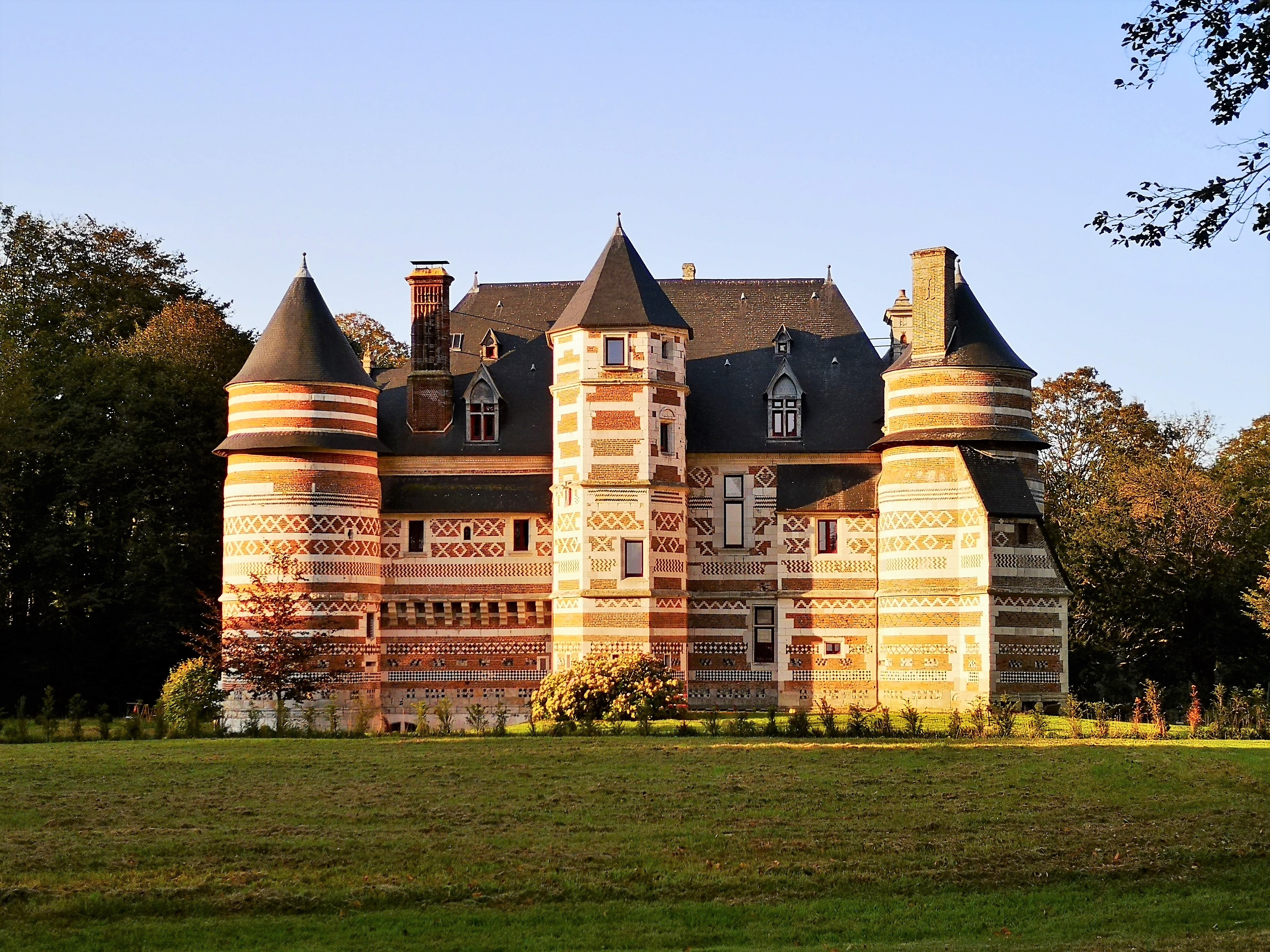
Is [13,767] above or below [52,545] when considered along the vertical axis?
below

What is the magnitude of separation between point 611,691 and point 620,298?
9934 mm

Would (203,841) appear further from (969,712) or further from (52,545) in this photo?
(52,545)

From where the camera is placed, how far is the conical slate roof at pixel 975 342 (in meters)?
42.0

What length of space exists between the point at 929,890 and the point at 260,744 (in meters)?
15.6

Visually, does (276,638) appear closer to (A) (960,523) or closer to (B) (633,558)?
(B) (633,558)

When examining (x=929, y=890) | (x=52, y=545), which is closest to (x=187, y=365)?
(x=52, y=545)

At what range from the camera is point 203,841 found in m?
19.7

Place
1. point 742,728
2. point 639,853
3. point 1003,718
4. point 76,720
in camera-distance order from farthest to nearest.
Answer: point 742,728, point 76,720, point 1003,718, point 639,853

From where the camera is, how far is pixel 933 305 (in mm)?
42500

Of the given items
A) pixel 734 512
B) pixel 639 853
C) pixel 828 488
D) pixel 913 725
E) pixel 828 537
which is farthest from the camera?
pixel 734 512

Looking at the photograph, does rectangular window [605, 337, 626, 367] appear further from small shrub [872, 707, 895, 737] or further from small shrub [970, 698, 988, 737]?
small shrub [872, 707, 895, 737]

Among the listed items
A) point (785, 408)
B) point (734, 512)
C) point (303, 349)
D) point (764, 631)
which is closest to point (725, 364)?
point (785, 408)

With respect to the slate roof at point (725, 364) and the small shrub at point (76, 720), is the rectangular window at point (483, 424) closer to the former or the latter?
the slate roof at point (725, 364)

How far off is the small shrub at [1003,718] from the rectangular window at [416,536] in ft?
47.8
